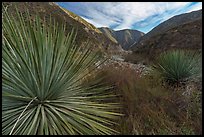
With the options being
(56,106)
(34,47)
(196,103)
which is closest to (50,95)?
(56,106)

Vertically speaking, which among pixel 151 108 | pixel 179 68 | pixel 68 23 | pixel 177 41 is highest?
pixel 68 23

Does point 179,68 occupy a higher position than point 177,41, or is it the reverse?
point 177,41

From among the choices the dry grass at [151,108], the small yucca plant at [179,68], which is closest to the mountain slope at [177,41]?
the small yucca plant at [179,68]

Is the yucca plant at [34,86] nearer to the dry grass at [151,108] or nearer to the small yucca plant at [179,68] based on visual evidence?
the dry grass at [151,108]

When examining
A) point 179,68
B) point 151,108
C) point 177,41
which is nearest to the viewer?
point 151,108

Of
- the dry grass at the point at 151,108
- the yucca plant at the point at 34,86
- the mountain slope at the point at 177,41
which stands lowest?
the dry grass at the point at 151,108

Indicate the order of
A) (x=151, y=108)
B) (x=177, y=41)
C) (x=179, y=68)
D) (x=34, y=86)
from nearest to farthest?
(x=34, y=86), (x=151, y=108), (x=179, y=68), (x=177, y=41)

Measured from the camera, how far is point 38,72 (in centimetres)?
253

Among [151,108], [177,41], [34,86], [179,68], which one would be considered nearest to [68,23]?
[177,41]

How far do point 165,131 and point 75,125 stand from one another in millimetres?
1890

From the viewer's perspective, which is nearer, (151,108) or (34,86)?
(34,86)

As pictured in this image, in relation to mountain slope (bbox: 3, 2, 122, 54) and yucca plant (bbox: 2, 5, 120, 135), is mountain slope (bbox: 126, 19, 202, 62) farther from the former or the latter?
yucca plant (bbox: 2, 5, 120, 135)

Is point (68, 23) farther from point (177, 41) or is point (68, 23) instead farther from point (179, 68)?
point (179, 68)

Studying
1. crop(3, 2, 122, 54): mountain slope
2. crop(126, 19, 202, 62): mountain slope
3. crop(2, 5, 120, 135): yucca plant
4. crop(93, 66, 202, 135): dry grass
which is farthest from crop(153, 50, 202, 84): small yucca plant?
crop(126, 19, 202, 62): mountain slope
